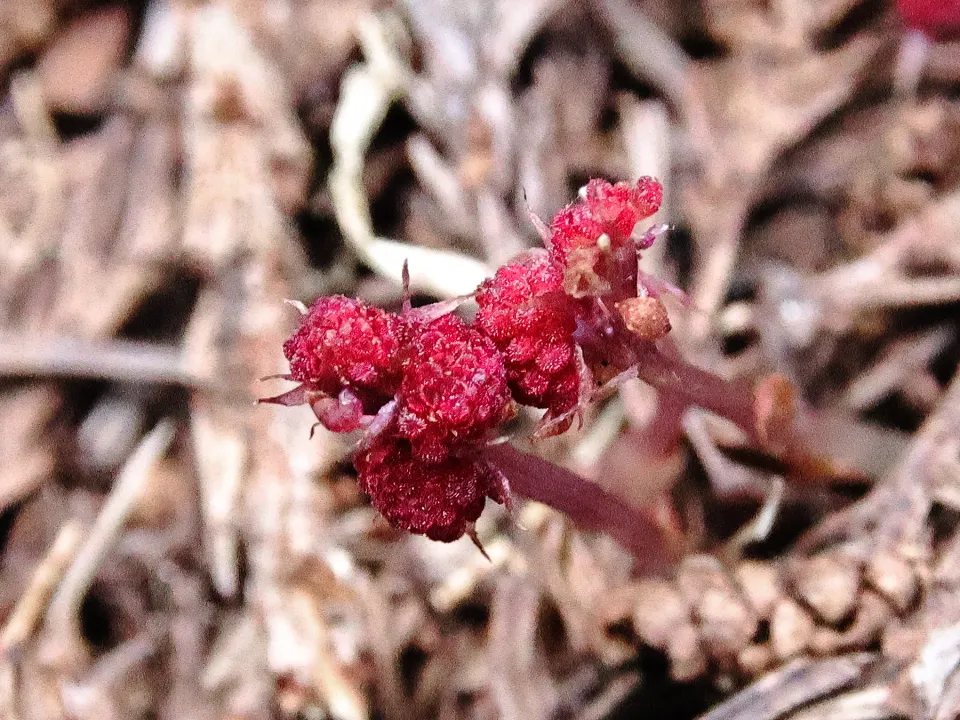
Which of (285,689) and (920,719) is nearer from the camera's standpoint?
(920,719)

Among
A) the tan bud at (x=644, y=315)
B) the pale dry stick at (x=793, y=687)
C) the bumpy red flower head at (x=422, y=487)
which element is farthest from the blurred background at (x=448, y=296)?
the tan bud at (x=644, y=315)

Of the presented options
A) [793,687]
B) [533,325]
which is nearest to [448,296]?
[533,325]

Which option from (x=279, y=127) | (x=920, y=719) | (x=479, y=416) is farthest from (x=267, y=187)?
(x=920, y=719)

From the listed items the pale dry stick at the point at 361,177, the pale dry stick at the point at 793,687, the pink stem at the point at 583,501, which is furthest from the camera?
the pale dry stick at the point at 361,177

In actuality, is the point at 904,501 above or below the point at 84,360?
above

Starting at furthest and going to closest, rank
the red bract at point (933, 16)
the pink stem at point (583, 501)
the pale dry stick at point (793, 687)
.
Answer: the red bract at point (933, 16) < the pale dry stick at point (793, 687) < the pink stem at point (583, 501)

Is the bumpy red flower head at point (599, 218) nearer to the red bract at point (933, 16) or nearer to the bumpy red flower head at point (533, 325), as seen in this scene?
the bumpy red flower head at point (533, 325)

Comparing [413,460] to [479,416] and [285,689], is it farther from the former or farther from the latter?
[285,689]

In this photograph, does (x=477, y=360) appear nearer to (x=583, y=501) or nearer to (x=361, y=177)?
(x=583, y=501)
